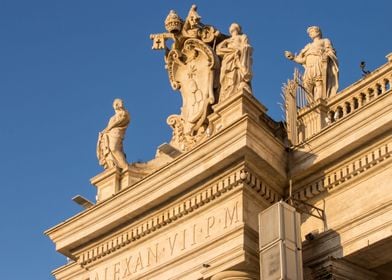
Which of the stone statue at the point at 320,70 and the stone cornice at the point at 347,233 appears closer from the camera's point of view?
the stone cornice at the point at 347,233

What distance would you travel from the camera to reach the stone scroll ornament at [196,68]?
77.5 feet

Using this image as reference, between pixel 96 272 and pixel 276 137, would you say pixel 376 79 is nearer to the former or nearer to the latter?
pixel 276 137

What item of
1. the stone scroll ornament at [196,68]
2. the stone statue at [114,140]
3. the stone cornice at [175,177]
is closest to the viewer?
the stone cornice at [175,177]

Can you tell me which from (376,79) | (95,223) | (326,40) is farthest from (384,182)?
(95,223)

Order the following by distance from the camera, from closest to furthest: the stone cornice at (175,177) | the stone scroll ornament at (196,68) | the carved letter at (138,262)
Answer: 1. the stone cornice at (175,177)
2. the carved letter at (138,262)
3. the stone scroll ornament at (196,68)

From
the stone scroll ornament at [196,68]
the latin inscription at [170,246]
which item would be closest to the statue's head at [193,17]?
the stone scroll ornament at [196,68]

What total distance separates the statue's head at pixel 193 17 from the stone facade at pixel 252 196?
1901 mm

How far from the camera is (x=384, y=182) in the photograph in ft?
66.6

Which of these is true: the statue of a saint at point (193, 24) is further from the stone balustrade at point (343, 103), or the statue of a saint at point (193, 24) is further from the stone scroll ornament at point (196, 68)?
the stone balustrade at point (343, 103)

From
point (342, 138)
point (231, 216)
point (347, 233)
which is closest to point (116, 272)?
point (231, 216)

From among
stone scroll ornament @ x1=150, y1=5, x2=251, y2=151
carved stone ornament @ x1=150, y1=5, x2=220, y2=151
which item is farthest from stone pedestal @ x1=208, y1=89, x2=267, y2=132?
carved stone ornament @ x1=150, y1=5, x2=220, y2=151

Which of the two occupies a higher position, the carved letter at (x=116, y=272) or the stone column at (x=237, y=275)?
the carved letter at (x=116, y=272)

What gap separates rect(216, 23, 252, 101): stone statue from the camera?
2309 cm

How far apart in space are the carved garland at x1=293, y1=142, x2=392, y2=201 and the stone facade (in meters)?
0.02
